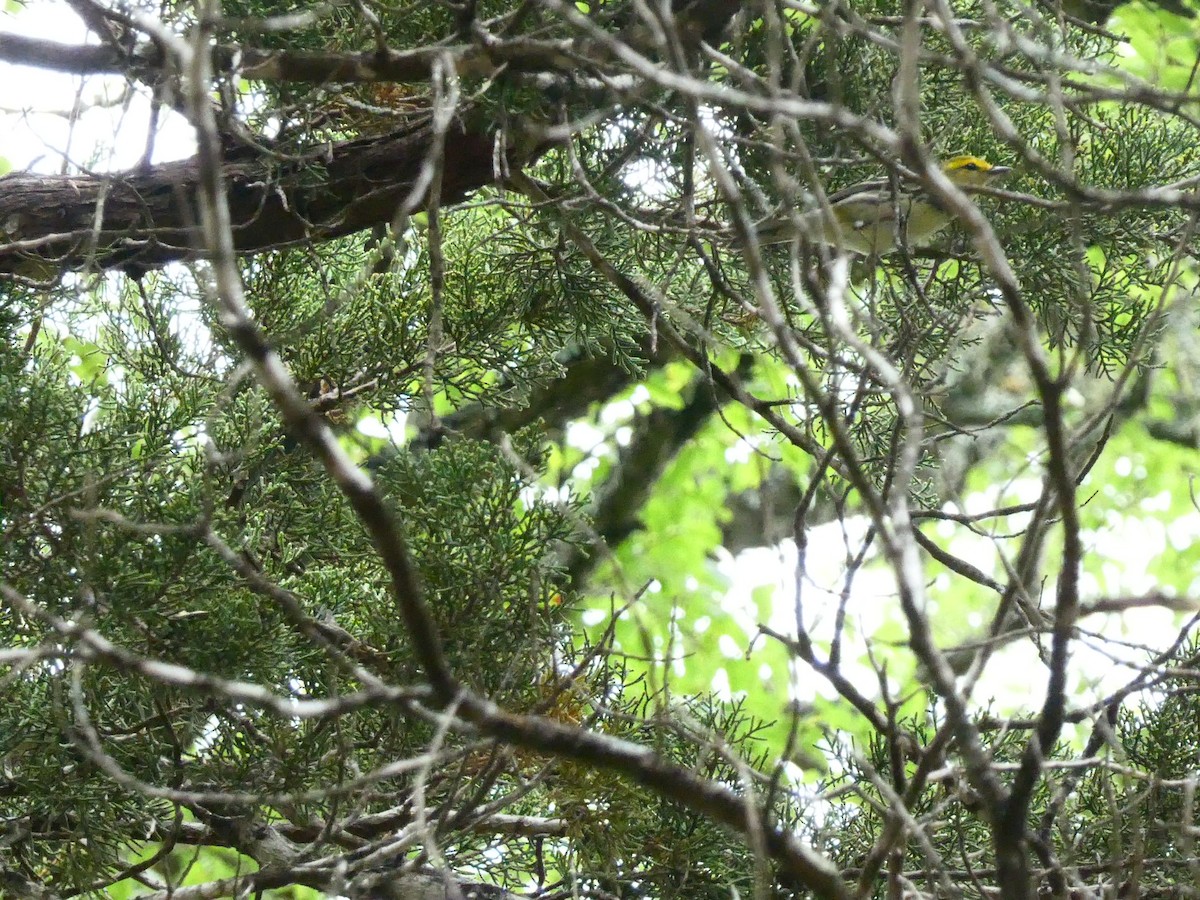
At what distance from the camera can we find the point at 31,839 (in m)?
1.05

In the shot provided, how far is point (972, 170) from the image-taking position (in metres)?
1.43

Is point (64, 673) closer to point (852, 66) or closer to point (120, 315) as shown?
point (120, 315)

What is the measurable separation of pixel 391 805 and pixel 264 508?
1.15 feet

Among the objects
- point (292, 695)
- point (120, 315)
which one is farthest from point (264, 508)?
point (120, 315)

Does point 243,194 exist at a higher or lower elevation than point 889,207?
lower

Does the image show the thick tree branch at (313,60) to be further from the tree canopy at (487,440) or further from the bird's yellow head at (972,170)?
the bird's yellow head at (972,170)

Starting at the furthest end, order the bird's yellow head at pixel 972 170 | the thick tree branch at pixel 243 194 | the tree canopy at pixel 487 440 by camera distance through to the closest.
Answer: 1. the bird's yellow head at pixel 972 170
2. the thick tree branch at pixel 243 194
3. the tree canopy at pixel 487 440

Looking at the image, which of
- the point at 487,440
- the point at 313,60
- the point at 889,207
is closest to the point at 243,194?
the point at 313,60

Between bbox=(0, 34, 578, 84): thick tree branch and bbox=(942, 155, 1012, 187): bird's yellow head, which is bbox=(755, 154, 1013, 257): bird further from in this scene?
bbox=(0, 34, 578, 84): thick tree branch

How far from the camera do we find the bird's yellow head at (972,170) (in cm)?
135

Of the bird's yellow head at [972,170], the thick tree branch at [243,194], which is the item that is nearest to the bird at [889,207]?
the bird's yellow head at [972,170]

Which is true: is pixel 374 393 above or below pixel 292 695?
above

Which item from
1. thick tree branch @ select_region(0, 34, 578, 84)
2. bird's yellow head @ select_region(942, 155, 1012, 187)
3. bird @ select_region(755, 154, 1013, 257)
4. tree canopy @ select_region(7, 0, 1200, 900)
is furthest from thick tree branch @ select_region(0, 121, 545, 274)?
bird's yellow head @ select_region(942, 155, 1012, 187)

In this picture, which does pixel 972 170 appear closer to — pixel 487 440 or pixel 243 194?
pixel 487 440
